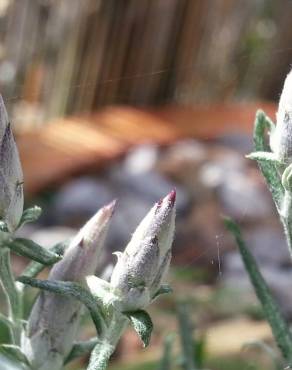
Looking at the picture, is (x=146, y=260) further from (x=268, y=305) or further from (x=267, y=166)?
(x=268, y=305)

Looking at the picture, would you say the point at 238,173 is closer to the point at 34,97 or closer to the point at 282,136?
the point at 34,97

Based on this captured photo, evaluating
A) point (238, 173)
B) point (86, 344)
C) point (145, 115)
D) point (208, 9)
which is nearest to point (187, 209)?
point (238, 173)

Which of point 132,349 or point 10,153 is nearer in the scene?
point 10,153

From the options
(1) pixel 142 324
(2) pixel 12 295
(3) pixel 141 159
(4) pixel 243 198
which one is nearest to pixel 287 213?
(1) pixel 142 324

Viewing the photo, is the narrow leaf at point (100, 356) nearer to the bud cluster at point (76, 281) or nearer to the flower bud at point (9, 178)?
the bud cluster at point (76, 281)

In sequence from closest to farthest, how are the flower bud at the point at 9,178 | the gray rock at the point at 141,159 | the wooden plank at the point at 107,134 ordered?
the flower bud at the point at 9,178
the wooden plank at the point at 107,134
the gray rock at the point at 141,159

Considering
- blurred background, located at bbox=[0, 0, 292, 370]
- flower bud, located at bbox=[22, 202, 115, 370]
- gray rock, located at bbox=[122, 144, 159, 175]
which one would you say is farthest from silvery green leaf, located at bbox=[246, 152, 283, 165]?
gray rock, located at bbox=[122, 144, 159, 175]

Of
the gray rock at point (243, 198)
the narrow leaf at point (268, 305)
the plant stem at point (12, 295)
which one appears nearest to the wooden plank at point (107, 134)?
the gray rock at point (243, 198)
